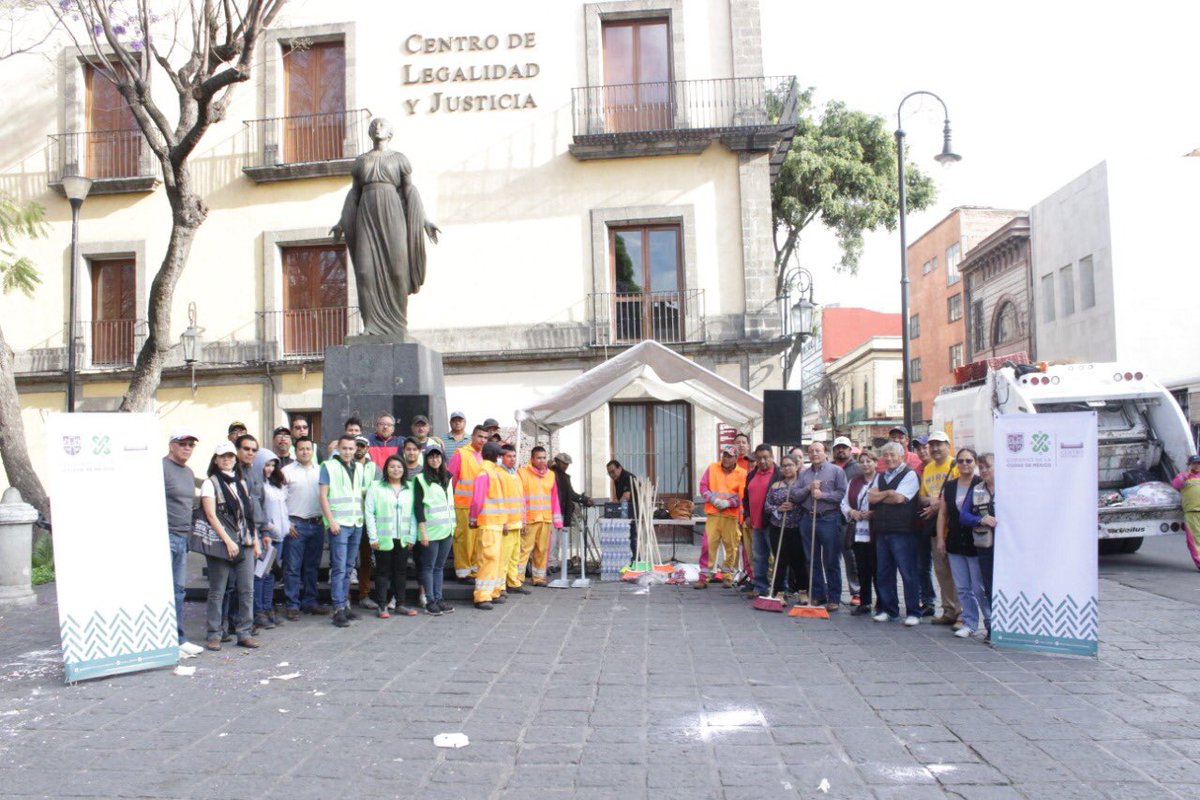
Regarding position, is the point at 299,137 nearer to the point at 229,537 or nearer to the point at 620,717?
the point at 229,537

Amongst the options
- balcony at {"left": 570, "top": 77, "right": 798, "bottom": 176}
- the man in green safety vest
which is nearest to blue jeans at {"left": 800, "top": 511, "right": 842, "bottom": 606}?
the man in green safety vest

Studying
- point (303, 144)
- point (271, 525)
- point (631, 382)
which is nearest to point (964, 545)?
point (631, 382)

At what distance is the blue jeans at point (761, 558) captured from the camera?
961 centimetres

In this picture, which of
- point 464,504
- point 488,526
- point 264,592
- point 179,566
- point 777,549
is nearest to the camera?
point 179,566

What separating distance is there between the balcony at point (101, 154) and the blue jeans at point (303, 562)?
1374 cm

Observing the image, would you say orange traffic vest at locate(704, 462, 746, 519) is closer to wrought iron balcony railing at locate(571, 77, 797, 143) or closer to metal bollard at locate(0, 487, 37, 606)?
metal bollard at locate(0, 487, 37, 606)

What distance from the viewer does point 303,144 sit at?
61.6 ft

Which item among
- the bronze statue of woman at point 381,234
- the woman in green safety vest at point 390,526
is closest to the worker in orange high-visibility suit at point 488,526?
the woman in green safety vest at point 390,526

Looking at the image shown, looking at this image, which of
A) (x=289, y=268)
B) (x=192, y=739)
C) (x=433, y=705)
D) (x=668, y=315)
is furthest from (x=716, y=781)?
(x=289, y=268)

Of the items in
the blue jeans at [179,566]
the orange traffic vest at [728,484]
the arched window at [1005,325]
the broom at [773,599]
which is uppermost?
the arched window at [1005,325]

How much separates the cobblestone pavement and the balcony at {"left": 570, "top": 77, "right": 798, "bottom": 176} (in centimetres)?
1183

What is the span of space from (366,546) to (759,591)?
13.1 feet

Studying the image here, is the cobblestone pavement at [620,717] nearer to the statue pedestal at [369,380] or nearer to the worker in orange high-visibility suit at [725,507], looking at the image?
the worker in orange high-visibility suit at [725,507]

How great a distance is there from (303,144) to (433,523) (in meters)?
12.7
